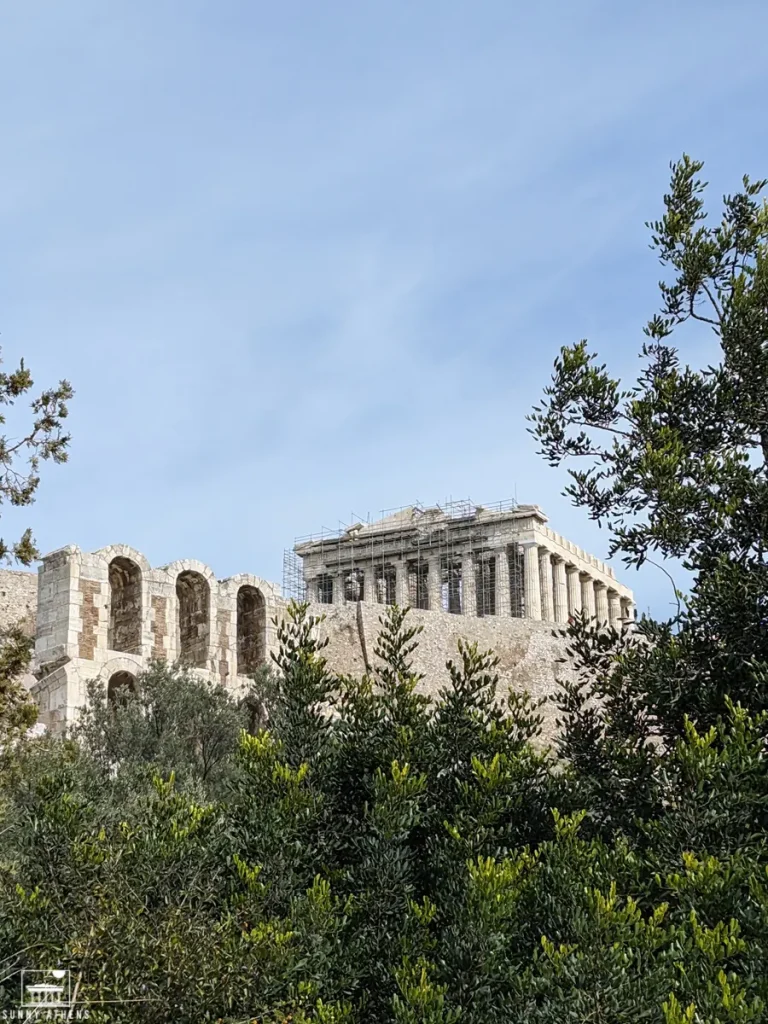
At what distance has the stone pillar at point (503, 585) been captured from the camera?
5784 cm

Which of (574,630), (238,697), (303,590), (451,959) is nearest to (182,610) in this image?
(238,697)

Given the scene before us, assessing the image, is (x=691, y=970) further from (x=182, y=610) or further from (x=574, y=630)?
(x=182, y=610)

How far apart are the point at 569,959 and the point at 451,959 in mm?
900

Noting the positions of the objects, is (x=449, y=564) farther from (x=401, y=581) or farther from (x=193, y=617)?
(x=193, y=617)

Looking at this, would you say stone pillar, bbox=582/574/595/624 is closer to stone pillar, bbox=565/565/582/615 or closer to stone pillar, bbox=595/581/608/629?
stone pillar, bbox=595/581/608/629

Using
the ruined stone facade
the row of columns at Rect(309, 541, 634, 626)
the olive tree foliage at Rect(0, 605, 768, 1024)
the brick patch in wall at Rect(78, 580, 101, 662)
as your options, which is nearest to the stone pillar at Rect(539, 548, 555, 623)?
the row of columns at Rect(309, 541, 634, 626)

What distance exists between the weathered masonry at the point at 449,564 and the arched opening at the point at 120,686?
28.9 meters

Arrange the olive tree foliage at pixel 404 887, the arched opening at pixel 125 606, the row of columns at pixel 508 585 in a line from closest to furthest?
the olive tree foliage at pixel 404 887 → the arched opening at pixel 125 606 → the row of columns at pixel 508 585

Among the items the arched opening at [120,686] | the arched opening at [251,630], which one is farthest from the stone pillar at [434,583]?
the arched opening at [120,686]

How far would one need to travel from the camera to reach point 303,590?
6016cm

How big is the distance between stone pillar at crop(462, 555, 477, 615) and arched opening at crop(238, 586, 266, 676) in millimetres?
24679

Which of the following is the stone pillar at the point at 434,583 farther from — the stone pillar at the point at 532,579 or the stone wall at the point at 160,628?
the stone wall at the point at 160,628

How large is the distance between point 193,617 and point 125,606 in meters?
1.92

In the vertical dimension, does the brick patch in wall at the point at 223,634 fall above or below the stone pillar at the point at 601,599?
below
